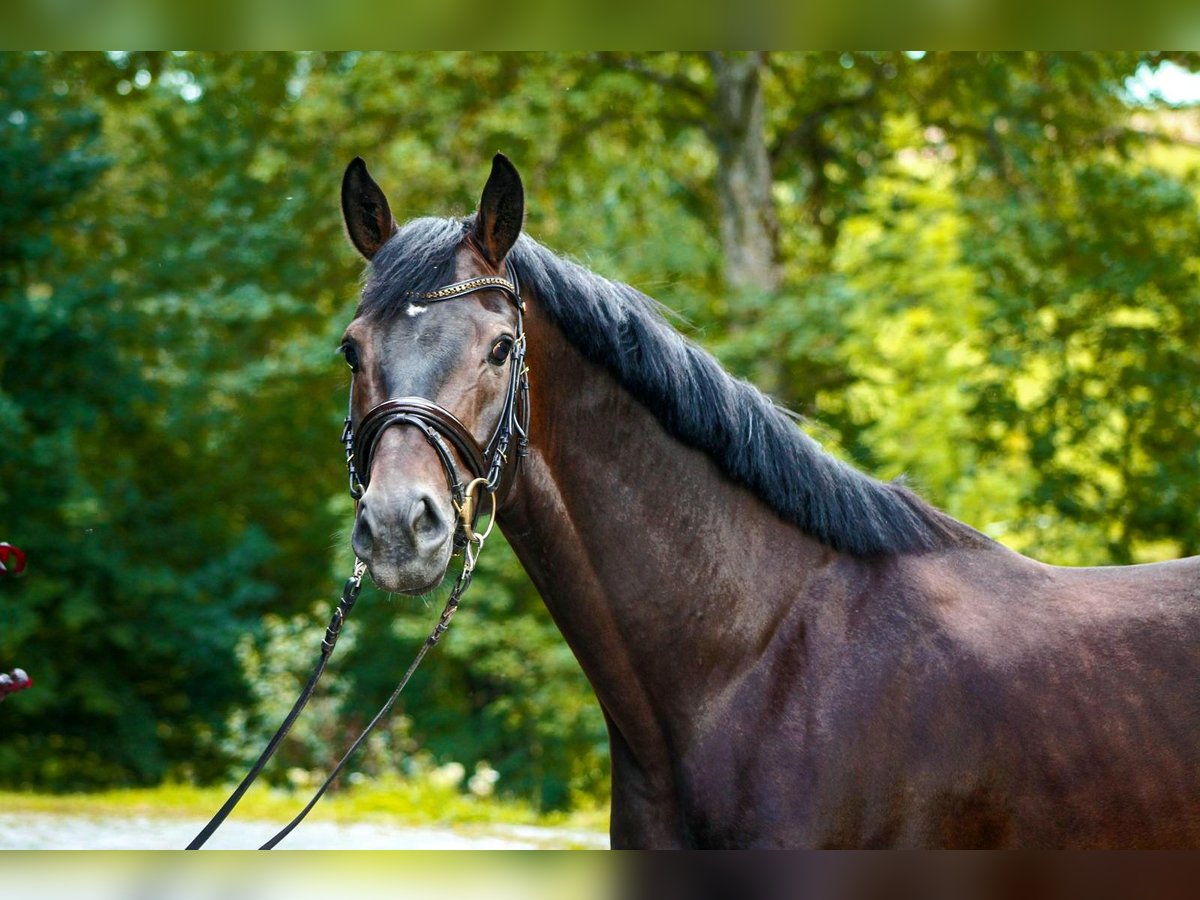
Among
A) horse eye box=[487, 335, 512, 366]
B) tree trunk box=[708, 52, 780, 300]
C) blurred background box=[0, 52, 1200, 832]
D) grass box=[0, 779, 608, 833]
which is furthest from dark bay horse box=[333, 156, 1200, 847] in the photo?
tree trunk box=[708, 52, 780, 300]

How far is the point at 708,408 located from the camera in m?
2.60

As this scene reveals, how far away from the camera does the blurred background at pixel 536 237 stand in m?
9.46

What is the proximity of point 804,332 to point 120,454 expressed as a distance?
7.37 meters

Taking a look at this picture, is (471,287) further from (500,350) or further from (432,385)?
(432,385)

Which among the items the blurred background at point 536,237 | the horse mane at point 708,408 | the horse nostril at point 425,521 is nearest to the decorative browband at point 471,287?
the horse mane at point 708,408

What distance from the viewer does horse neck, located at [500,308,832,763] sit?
249cm

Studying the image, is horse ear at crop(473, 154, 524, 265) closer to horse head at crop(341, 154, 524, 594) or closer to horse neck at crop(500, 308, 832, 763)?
horse head at crop(341, 154, 524, 594)

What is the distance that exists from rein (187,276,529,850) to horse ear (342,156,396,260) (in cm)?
33

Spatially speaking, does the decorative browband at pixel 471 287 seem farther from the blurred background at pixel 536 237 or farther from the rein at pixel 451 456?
the blurred background at pixel 536 237

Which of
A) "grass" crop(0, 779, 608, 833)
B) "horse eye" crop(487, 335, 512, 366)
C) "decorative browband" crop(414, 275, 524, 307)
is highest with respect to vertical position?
"decorative browband" crop(414, 275, 524, 307)

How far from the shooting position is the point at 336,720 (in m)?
A: 10.2

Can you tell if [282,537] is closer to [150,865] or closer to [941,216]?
[941,216]

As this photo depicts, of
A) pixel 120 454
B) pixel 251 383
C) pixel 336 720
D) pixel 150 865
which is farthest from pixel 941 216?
pixel 150 865

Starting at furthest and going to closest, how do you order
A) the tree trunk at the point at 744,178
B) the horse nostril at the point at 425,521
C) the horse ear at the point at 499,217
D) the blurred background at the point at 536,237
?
the tree trunk at the point at 744,178 → the blurred background at the point at 536,237 → the horse ear at the point at 499,217 → the horse nostril at the point at 425,521
